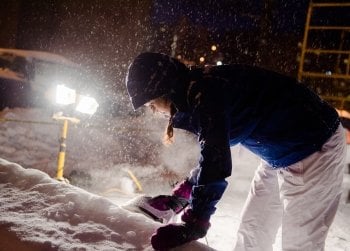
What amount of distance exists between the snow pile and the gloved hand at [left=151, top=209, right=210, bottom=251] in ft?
0.28

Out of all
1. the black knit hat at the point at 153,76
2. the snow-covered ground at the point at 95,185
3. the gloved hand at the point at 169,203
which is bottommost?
the snow-covered ground at the point at 95,185

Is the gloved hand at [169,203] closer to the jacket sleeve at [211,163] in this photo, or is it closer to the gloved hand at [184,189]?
the gloved hand at [184,189]

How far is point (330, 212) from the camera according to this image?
96.0 inches

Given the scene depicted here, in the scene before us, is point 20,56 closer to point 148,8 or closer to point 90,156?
point 90,156

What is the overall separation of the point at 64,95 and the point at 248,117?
2837 mm

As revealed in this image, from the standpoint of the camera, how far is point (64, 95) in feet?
14.5

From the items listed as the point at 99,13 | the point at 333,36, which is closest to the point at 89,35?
the point at 99,13

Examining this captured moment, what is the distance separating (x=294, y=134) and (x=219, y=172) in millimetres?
676

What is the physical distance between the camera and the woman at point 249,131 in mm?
1956

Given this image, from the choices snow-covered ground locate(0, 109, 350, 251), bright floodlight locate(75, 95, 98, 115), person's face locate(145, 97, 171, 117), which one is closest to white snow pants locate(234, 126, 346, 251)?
snow-covered ground locate(0, 109, 350, 251)

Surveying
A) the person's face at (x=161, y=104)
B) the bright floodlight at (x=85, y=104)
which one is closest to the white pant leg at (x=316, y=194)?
the person's face at (x=161, y=104)

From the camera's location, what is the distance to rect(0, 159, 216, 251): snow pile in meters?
1.91

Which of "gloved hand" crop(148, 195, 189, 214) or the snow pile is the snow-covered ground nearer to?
the snow pile

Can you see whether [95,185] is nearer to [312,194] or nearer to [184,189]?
[184,189]
